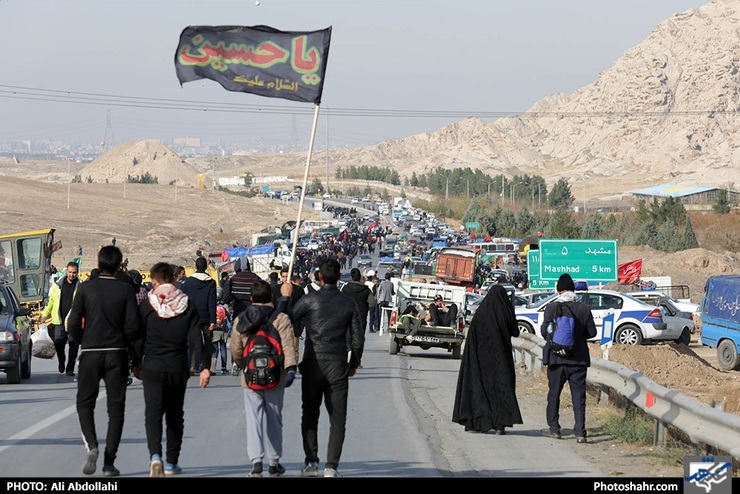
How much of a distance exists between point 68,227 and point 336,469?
9036 cm

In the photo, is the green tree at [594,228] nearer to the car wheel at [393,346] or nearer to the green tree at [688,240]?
the green tree at [688,240]

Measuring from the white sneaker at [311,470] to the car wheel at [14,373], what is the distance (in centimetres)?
869

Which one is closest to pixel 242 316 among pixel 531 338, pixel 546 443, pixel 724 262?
pixel 546 443

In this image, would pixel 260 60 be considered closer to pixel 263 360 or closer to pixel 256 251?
pixel 263 360

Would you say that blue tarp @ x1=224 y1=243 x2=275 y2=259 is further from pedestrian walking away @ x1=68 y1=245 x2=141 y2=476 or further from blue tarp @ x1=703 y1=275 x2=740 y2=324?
pedestrian walking away @ x1=68 y1=245 x2=141 y2=476

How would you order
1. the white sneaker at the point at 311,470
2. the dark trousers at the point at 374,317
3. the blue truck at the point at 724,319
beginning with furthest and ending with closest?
the dark trousers at the point at 374,317, the blue truck at the point at 724,319, the white sneaker at the point at 311,470

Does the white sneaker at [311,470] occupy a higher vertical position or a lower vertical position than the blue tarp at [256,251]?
lower

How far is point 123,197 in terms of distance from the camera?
134 metres

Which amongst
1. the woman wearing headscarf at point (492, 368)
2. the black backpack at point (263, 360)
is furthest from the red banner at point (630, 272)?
the black backpack at point (263, 360)

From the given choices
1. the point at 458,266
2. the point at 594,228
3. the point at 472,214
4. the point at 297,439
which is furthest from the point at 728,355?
the point at 472,214

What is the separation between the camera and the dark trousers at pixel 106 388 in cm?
874

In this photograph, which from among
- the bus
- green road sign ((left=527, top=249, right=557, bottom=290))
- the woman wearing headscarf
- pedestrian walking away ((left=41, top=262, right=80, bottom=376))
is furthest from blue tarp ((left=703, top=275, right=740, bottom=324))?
the bus
